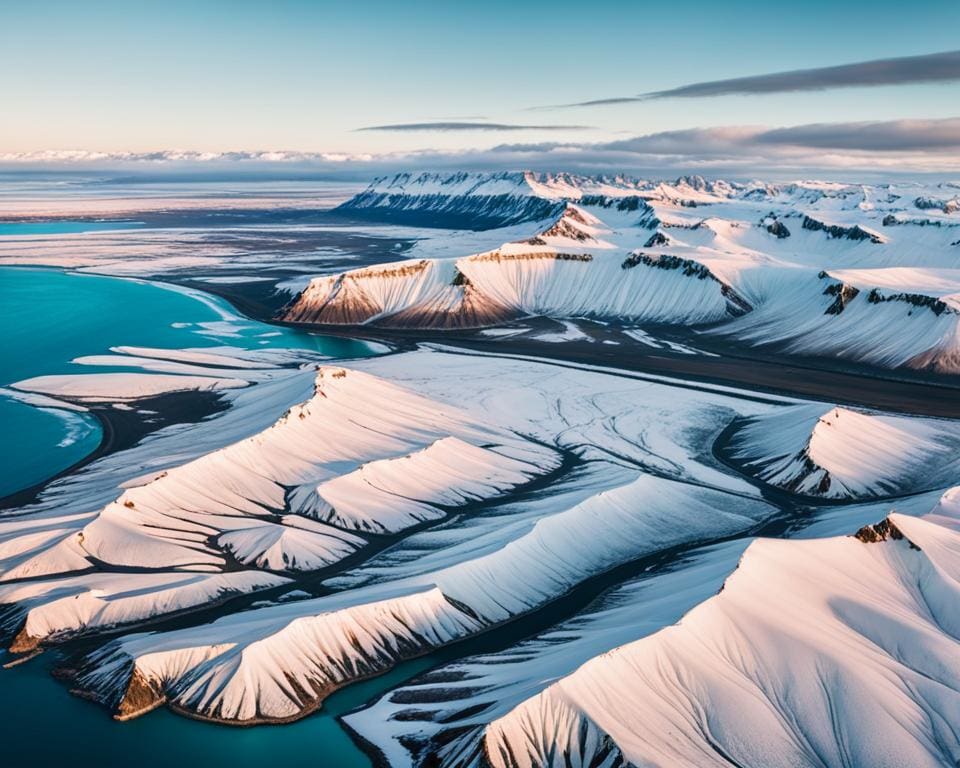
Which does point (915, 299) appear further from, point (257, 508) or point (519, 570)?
point (257, 508)

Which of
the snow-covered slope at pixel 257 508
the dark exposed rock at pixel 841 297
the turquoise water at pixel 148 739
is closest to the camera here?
the turquoise water at pixel 148 739

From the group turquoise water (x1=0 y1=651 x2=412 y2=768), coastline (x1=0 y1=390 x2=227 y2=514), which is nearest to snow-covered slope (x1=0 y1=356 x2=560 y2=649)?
turquoise water (x1=0 y1=651 x2=412 y2=768)

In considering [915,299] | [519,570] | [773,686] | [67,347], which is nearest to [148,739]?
[519,570]

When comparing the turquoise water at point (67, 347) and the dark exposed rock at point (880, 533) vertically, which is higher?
the dark exposed rock at point (880, 533)

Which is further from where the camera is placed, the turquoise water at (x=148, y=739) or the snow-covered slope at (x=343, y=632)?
the snow-covered slope at (x=343, y=632)

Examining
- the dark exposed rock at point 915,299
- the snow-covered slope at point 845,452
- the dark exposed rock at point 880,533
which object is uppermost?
the dark exposed rock at point 880,533

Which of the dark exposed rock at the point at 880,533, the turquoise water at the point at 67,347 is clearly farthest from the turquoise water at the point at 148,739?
the turquoise water at the point at 67,347

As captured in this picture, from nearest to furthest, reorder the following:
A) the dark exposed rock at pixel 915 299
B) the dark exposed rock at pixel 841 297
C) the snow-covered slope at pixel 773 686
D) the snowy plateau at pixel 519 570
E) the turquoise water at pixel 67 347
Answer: the snow-covered slope at pixel 773 686 < the snowy plateau at pixel 519 570 < the turquoise water at pixel 67 347 < the dark exposed rock at pixel 915 299 < the dark exposed rock at pixel 841 297

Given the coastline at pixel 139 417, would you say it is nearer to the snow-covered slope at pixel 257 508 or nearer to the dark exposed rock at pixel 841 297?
the snow-covered slope at pixel 257 508

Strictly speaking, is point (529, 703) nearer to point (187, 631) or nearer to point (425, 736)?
point (425, 736)
